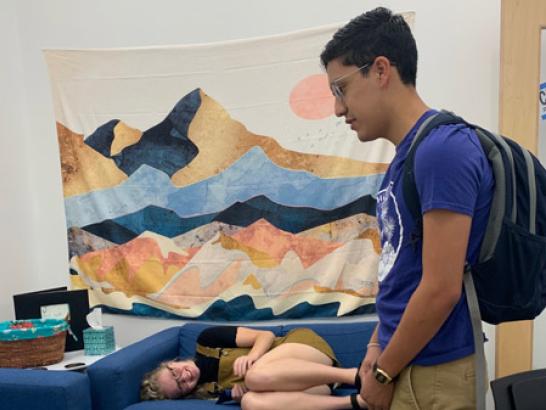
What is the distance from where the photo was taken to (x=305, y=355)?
2.27m

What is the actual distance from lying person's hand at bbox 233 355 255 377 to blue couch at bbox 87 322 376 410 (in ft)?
0.49

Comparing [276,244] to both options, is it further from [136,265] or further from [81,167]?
[81,167]

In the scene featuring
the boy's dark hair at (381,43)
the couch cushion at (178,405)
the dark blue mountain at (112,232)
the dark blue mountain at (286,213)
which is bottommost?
the couch cushion at (178,405)

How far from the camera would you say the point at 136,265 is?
2.95 m

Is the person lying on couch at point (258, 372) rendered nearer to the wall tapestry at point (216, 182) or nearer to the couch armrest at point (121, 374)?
the couch armrest at point (121, 374)

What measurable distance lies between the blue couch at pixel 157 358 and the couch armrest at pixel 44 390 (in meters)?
0.11

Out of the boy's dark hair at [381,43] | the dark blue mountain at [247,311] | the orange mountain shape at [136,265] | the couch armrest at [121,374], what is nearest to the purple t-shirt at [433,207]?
the boy's dark hair at [381,43]

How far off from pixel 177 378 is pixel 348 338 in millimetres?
852

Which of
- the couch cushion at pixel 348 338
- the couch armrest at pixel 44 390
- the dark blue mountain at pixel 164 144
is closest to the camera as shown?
the couch armrest at pixel 44 390

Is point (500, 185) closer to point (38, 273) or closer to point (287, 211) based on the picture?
point (287, 211)

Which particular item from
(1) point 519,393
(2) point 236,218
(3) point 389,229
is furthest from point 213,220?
(3) point 389,229

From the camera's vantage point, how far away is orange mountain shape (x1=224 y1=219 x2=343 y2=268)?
2738 millimetres

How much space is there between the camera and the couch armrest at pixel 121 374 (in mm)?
2213

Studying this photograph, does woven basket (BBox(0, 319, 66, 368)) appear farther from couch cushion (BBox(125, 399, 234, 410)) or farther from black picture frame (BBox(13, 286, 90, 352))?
couch cushion (BBox(125, 399, 234, 410))
